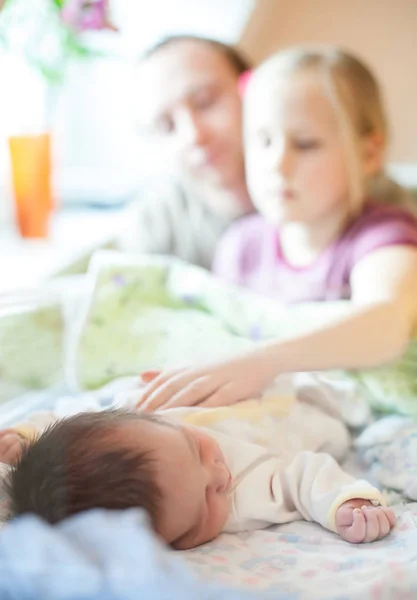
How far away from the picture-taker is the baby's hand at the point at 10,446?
458 millimetres

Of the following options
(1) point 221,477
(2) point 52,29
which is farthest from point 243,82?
(1) point 221,477

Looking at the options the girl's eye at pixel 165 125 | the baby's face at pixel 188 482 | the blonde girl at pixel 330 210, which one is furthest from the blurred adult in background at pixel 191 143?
the baby's face at pixel 188 482

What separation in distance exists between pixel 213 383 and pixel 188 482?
14 cm

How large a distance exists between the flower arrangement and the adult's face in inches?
4.2

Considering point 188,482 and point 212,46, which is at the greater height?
point 212,46

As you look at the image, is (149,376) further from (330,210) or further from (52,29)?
(52,29)

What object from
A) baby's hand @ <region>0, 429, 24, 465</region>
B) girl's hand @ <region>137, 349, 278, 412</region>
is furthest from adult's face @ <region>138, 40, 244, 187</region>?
baby's hand @ <region>0, 429, 24, 465</region>

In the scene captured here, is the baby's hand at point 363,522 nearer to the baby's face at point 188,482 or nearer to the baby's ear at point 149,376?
the baby's face at point 188,482

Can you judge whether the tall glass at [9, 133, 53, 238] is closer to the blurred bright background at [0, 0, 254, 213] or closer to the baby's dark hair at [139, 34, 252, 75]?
the blurred bright background at [0, 0, 254, 213]

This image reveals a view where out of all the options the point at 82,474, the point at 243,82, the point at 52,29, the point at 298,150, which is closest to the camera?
the point at 82,474

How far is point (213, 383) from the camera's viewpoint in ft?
1.92

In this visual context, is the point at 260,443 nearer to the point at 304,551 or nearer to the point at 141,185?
the point at 304,551

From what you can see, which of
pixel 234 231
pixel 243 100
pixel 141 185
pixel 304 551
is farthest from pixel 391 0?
pixel 304 551

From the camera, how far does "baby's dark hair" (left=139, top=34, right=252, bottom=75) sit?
96cm
